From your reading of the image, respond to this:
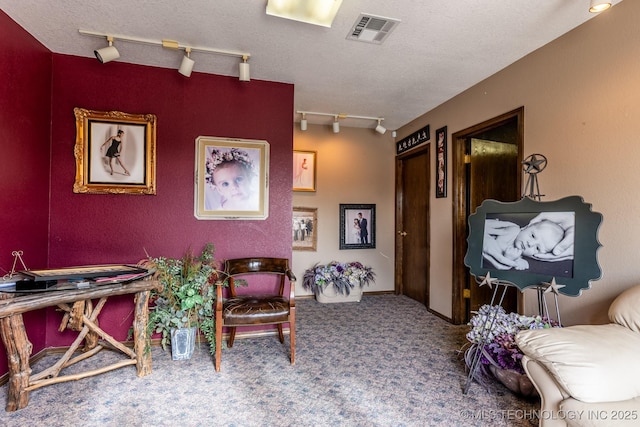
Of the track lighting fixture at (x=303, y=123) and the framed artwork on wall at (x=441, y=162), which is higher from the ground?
the track lighting fixture at (x=303, y=123)

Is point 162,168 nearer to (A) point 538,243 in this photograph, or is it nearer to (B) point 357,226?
(B) point 357,226

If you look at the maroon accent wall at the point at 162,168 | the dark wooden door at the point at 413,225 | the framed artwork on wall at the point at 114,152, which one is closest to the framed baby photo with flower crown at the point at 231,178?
the maroon accent wall at the point at 162,168

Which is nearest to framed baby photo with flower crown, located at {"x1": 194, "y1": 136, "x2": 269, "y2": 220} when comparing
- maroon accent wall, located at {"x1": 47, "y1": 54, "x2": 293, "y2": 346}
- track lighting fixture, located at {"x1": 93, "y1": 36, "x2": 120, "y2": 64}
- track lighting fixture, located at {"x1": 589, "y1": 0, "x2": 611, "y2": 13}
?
maroon accent wall, located at {"x1": 47, "y1": 54, "x2": 293, "y2": 346}

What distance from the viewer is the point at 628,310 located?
1643 millimetres

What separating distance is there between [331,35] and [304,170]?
7.91ft

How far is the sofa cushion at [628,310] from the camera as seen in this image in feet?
5.25

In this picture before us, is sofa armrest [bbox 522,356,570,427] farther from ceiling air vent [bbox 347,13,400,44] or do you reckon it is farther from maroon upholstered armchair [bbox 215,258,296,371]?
ceiling air vent [bbox 347,13,400,44]

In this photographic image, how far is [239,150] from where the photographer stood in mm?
3115

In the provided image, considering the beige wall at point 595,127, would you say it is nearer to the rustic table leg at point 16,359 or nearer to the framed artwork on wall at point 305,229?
the framed artwork on wall at point 305,229

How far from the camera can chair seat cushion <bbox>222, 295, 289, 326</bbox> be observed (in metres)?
2.47

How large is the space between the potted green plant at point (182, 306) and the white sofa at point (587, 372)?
7.29 ft

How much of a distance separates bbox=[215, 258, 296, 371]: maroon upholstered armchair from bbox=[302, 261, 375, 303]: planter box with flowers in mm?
1322

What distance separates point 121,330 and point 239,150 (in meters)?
1.95

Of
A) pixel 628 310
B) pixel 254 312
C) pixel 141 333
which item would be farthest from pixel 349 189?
pixel 628 310
